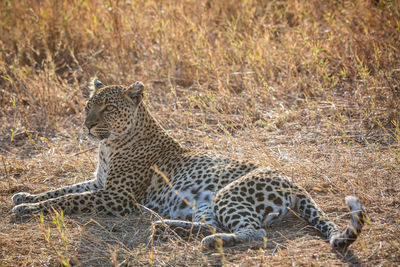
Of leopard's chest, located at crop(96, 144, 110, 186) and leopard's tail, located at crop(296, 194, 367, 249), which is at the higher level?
leopard's tail, located at crop(296, 194, 367, 249)

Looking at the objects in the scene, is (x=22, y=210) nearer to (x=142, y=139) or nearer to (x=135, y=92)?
(x=142, y=139)

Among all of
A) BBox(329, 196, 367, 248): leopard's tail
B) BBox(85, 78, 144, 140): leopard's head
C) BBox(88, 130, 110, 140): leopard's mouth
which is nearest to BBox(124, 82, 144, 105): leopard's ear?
BBox(85, 78, 144, 140): leopard's head

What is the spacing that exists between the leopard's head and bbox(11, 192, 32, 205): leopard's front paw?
971 millimetres

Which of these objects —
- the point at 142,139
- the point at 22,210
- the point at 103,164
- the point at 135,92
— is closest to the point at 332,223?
A: the point at 142,139

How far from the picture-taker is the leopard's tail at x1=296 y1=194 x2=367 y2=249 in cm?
381

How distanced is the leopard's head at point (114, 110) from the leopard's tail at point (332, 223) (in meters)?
2.21

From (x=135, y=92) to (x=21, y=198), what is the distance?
5.66 feet

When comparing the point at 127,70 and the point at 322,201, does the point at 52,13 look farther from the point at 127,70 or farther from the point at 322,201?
the point at 322,201

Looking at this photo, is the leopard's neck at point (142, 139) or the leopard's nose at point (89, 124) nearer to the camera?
the leopard's nose at point (89, 124)

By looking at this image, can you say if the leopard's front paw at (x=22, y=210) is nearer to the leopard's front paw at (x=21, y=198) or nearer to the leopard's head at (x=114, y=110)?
the leopard's front paw at (x=21, y=198)

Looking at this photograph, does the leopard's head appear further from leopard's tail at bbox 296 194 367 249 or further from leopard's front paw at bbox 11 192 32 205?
leopard's tail at bbox 296 194 367 249

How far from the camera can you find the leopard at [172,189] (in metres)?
4.57

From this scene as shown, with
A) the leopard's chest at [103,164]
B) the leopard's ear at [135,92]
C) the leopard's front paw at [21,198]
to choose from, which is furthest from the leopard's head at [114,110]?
the leopard's front paw at [21,198]

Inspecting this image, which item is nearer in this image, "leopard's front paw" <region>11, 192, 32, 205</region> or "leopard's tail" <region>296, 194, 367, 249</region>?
"leopard's tail" <region>296, 194, 367, 249</region>
